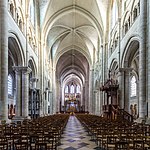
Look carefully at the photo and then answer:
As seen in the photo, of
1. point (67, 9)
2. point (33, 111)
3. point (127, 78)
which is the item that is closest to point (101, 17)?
point (67, 9)

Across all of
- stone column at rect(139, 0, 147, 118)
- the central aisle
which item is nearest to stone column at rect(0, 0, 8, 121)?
the central aisle

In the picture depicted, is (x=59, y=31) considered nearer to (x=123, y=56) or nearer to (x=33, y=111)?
(x=33, y=111)

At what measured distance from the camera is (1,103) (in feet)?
53.4

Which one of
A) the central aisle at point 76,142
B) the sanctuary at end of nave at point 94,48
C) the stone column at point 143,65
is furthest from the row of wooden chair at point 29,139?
the stone column at point 143,65

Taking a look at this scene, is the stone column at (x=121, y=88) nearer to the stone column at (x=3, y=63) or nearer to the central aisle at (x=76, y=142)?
the central aisle at (x=76, y=142)

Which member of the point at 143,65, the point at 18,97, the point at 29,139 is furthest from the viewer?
the point at 18,97

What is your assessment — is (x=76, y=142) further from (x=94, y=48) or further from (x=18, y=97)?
(x=94, y=48)

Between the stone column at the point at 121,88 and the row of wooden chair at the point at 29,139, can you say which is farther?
the stone column at the point at 121,88

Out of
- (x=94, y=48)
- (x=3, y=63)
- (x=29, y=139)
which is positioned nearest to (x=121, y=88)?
(x=3, y=63)

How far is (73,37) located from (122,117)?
29252mm

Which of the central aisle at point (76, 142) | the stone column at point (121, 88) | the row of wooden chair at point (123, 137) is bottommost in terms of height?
the central aisle at point (76, 142)

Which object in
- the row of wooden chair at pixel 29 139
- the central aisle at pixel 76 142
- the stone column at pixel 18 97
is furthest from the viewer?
the stone column at pixel 18 97

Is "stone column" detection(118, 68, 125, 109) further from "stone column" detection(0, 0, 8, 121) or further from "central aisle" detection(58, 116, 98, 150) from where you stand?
"stone column" detection(0, 0, 8, 121)

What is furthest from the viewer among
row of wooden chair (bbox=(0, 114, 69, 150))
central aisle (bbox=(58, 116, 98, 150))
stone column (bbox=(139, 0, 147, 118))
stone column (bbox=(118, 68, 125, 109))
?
stone column (bbox=(118, 68, 125, 109))
